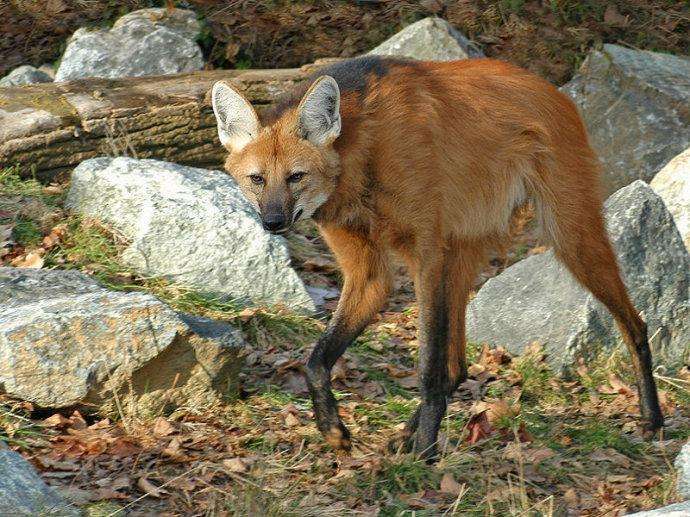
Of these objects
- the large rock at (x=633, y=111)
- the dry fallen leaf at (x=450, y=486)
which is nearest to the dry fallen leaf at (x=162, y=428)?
the dry fallen leaf at (x=450, y=486)

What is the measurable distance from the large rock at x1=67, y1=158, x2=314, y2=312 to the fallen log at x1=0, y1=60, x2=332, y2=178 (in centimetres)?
61

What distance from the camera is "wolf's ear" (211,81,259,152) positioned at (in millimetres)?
4105

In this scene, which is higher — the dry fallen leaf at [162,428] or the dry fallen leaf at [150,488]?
the dry fallen leaf at [150,488]

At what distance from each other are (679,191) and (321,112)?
10.1 feet

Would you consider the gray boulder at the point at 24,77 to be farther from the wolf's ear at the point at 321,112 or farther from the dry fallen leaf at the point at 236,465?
the dry fallen leaf at the point at 236,465

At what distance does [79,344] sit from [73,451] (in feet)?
1.55

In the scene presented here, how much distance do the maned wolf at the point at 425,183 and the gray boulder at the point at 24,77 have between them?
3920mm

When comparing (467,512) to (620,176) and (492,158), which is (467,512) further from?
(620,176)

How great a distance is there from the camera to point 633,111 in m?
→ 7.47

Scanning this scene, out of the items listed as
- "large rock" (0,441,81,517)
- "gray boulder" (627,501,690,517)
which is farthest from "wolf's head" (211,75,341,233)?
"gray boulder" (627,501,690,517)

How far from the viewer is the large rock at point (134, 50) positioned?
778 centimetres

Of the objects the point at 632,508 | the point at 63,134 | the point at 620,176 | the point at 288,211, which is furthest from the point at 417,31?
the point at 632,508

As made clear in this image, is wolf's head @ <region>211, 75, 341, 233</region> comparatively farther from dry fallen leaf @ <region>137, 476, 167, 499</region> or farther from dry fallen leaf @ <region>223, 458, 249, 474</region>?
dry fallen leaf @ <region>137, 476, 167, 499</region>

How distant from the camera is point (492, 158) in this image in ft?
15.2
